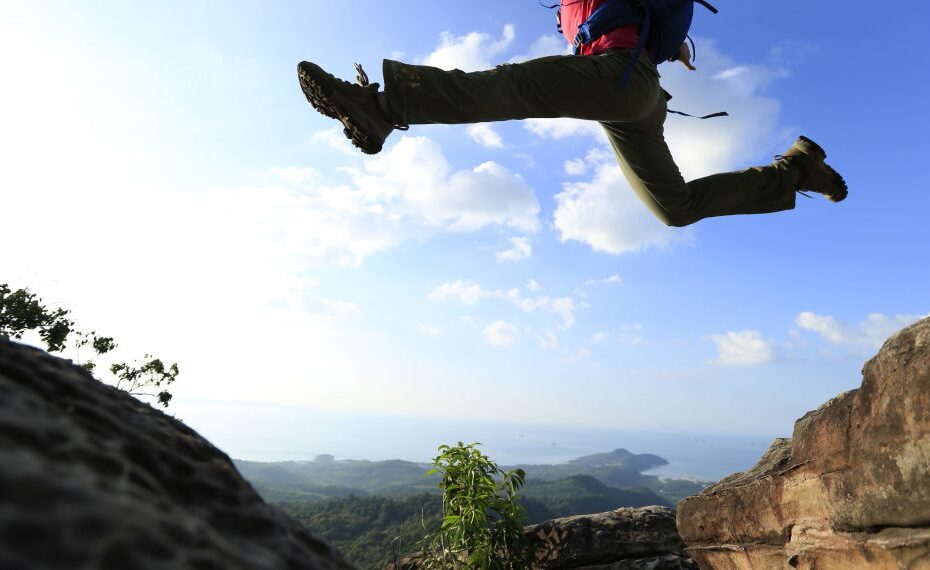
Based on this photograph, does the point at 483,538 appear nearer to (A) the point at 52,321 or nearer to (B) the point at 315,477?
(A) the point at 52,321

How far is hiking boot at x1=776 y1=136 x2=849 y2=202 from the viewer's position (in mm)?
4306

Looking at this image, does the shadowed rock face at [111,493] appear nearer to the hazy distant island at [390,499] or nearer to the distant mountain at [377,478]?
the hazy distant island at [390,499]

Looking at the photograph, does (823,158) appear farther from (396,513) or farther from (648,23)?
(396,513)

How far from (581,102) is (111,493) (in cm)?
301

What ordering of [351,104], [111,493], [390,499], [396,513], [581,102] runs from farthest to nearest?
[390,499]
[396,513]
[581,102]
[351,104]
[111,493]

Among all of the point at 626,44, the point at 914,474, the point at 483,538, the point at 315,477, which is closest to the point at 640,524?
the point at 483,538

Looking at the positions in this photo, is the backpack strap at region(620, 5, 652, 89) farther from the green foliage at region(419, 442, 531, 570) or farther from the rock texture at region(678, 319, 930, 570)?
the green foliage at region(419, 442, 531, 570)

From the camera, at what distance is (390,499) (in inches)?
2068

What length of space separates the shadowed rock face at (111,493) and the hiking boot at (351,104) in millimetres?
1765

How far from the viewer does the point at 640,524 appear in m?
6.68

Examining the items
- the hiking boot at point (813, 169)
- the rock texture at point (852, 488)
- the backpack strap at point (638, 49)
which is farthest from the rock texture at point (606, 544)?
the backpack strap at point (638, 49)

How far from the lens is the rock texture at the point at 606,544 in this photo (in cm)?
626

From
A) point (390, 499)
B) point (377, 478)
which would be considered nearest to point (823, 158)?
point (390, 499)

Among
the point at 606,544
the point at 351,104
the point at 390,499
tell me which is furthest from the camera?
the point at 390,499
